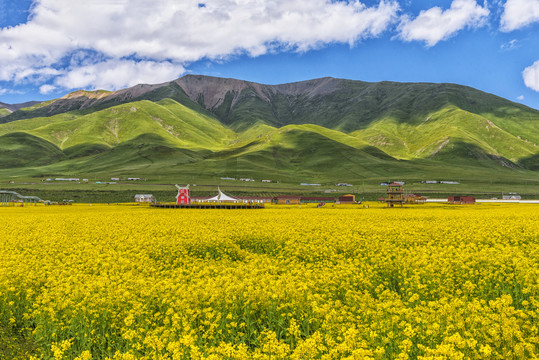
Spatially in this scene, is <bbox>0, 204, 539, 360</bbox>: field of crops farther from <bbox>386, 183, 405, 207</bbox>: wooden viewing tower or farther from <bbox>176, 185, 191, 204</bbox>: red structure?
<bbox>176, 185, 191, 204</bbox>: red structure

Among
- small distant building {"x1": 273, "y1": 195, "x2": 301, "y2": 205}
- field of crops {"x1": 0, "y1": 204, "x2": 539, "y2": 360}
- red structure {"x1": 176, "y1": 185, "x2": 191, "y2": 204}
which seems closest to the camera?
field of crops {"x1": 0, "y1": 204, "x2": 539, "y2": 360}

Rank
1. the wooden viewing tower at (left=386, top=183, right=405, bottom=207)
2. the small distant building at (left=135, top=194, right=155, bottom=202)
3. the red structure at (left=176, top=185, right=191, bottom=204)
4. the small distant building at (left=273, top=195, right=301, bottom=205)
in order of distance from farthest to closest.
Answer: the small distant building at (left=135, top=194, right=155, bottom=202), the small distant building at (left=273, top=195, right=301, bottom=205), the red structure at (left=176, top=185, right=191, bottom=204), the wooden viewing tower at (left=386, top=183, right=405, bottom=207)

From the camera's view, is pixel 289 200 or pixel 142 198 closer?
pixel 289 200

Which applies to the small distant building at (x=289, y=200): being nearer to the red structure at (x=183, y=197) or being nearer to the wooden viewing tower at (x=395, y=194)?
the wooden viewing tower at (x=395, y=194)

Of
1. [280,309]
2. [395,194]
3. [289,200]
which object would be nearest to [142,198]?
[289,200]

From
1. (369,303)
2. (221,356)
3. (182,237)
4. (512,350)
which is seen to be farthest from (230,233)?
(512,350)

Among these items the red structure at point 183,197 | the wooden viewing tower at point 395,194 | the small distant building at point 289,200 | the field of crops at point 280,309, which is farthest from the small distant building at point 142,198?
the field of crops at point 280,309

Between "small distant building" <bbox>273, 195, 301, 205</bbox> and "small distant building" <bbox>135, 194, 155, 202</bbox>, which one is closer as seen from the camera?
"small distant building" <bbox>273, 195, 301, 205</bbox>

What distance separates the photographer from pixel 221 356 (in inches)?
320

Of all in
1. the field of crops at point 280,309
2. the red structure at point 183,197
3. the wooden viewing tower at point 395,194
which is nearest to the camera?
the field of crops at point 280,309

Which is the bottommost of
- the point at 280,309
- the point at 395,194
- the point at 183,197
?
the point at 280,309

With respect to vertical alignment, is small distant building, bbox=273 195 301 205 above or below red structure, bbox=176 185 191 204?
below

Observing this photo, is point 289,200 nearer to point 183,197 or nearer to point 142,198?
point 183,197

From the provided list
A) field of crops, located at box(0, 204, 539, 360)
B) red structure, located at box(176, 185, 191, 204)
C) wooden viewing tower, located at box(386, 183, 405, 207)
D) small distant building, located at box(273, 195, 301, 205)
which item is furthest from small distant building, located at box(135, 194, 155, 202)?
field of crops, located at box(0, 204, 539, 360)
